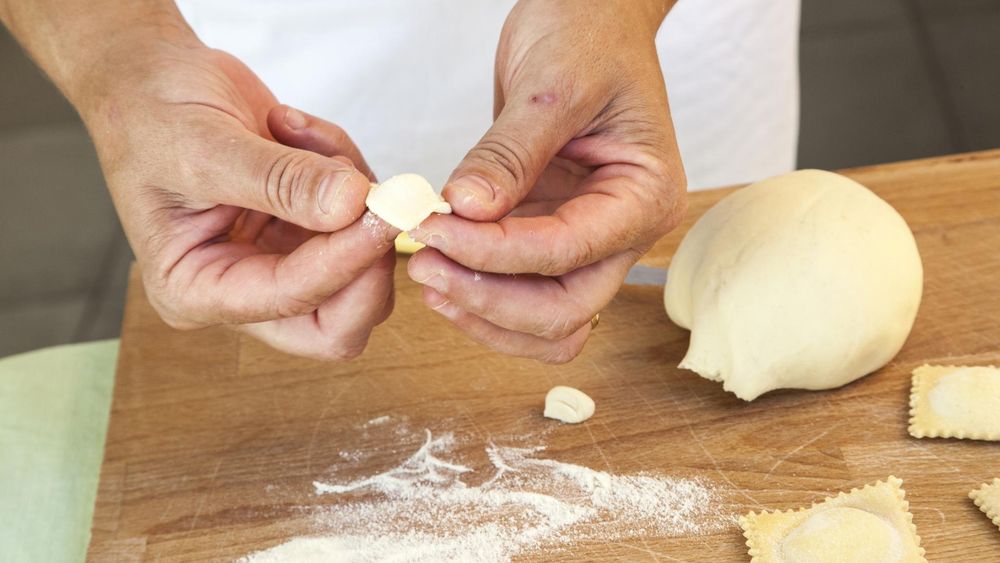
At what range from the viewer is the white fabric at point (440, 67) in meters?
1.61

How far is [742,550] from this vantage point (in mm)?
1163

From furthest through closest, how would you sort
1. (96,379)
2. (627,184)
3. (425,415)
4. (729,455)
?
(96,379), (425,415), (729,455), (627,184)

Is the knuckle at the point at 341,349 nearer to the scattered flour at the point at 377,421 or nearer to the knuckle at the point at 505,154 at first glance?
the scattered flour at the point at 377,421

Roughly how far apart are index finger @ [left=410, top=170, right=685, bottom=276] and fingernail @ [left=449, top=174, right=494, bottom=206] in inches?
1.0

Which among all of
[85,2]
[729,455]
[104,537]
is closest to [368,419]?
[104,537]

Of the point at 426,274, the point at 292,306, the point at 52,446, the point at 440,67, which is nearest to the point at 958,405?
the point at 426,274

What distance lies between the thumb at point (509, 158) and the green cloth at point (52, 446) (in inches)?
30.7

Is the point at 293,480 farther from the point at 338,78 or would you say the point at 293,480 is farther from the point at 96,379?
the point at 338,78

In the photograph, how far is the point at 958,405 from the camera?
1.25m

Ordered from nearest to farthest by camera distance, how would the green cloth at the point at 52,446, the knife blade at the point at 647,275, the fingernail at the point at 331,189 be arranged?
the fingernail at the point at 331,189, the green cloth at the point at 52,446, the knife blade at the point at 647,275

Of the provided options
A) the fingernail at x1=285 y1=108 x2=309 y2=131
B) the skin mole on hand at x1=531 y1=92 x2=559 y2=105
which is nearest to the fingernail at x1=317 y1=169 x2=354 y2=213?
the skin mole on hand at x1=531 y1=92 x2=559 y2=105

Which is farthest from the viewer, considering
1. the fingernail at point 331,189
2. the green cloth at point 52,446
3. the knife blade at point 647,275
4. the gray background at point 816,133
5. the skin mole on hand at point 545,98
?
the gray background at point 816,133

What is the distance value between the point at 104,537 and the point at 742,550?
0.78 m

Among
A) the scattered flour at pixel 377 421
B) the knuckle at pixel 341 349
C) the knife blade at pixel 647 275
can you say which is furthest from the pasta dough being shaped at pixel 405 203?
the knife blade at pixel 647 275
